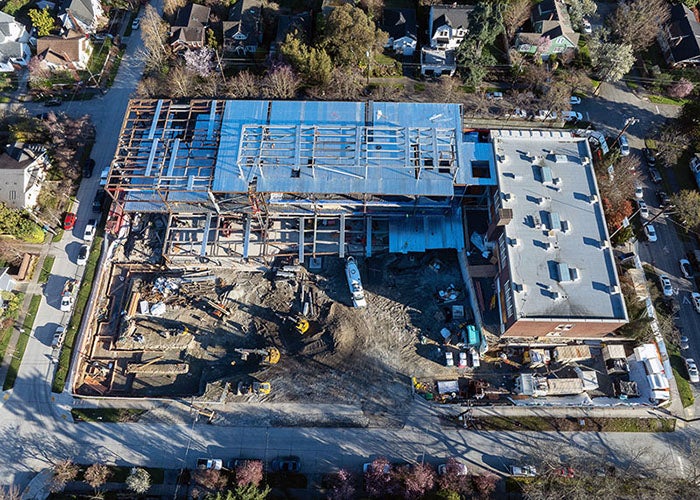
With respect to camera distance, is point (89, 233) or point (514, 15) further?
point (514, 15)

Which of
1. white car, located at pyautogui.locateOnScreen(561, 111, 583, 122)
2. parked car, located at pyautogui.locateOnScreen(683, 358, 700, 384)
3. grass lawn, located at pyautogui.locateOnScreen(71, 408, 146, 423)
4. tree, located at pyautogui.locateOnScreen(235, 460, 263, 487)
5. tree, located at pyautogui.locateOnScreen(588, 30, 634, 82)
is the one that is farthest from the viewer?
white car, located at pyautogui.locateOnScreen(561, 111, 583, 122)

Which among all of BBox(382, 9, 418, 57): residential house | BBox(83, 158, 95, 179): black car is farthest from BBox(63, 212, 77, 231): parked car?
BBox(382, 9, 418, 57): residential house

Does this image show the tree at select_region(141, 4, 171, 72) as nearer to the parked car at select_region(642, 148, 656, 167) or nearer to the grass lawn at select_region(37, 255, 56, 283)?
the grass lawn at select_region(37, 255, 56, 283)

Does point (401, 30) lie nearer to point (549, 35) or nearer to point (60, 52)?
point (549, 35)

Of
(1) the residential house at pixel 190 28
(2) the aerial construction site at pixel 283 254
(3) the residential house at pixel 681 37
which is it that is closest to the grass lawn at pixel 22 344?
(2) the aerial construction site at pixel 283 254

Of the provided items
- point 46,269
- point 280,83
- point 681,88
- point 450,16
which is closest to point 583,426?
point 681,88

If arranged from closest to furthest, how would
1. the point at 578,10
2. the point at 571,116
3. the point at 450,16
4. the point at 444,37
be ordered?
the point at 571,116 → the point at 450,16 → the point at 444,37 → the point at 578,10
